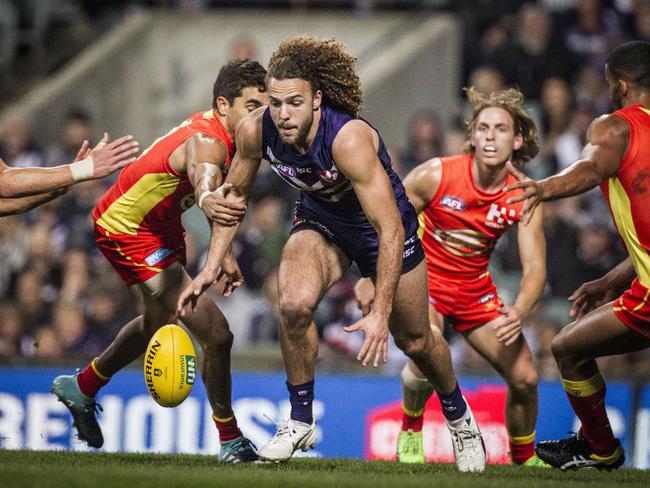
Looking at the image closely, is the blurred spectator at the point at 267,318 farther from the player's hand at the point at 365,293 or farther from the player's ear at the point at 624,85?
the player's ear at the point at 624,85

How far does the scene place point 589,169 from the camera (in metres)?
6.68

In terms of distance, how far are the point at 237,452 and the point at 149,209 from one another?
1.77 metres

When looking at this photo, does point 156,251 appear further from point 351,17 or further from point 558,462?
point 351,17

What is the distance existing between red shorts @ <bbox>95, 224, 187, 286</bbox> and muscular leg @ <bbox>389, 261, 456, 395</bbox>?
1817mm

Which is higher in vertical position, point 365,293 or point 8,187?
point 8,187

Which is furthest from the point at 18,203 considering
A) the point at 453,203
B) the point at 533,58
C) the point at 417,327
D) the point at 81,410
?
the point at 533,58

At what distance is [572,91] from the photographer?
569 inches

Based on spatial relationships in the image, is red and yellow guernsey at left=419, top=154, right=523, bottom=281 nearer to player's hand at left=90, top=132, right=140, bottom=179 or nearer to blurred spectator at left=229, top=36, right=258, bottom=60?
player's hand at left=90, top=132, right=140, bottom=179

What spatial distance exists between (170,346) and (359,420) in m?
3.93

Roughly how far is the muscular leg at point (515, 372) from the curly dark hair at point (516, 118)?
1.36 meters

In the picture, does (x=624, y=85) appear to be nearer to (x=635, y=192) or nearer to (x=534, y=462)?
(x=635, y=192)

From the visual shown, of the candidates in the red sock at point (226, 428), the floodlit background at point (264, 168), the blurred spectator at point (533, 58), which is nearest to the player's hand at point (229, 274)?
the red sock at point (226, 428)

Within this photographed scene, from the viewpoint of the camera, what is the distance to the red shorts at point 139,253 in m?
7.95

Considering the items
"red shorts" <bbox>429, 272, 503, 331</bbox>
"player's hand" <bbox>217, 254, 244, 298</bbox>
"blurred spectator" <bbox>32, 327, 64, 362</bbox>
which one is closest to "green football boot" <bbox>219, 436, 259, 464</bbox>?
"player's hand" <bbox>217, 254, 244, 298</bbox>
